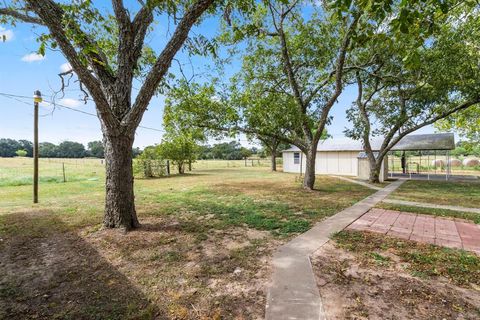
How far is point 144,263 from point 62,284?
915mm

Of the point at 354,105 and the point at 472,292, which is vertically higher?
the point at 354,105

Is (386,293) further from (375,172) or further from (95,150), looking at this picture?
(95,150)

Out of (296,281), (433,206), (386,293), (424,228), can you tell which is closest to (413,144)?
(433,206)

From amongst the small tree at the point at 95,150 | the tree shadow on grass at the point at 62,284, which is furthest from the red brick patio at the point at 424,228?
the small tree at the point at 95,150

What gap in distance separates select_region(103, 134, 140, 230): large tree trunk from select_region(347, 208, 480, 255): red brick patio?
4.58 m

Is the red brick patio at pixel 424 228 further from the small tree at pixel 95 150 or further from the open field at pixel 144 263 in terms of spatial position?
the small tree at pixel 95 150

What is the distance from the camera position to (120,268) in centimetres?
312

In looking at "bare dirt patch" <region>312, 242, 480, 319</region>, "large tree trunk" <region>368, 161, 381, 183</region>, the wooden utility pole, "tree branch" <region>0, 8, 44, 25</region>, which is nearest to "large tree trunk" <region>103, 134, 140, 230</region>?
"tree branch" <region>0, 8, 44, 25</region>

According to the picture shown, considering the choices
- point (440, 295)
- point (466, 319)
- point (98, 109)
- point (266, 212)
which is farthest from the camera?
point (266, 212)

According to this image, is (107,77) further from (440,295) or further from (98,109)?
(440,295)

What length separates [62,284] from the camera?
274cm

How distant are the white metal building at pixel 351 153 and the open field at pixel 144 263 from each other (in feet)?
39.8

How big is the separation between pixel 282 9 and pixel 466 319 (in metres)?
10.5

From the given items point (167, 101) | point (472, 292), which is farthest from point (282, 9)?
point (472, 292)
